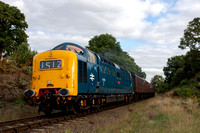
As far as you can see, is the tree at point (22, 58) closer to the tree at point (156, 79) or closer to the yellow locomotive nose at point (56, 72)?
the yellow locomotive nose at point (56, 72)

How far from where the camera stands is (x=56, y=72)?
32.1 ft

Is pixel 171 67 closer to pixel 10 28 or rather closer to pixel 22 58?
pixel 10 28

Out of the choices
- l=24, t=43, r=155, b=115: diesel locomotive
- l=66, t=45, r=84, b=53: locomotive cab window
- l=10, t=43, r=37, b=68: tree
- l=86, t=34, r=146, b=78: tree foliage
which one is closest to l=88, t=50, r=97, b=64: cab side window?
l=24, t=43, r=155, b=115: diesel locomotive

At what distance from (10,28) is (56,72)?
2557 centimetres

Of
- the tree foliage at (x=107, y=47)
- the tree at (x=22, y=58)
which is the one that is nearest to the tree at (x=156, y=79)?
the tree foliage at (x=107, y=47)

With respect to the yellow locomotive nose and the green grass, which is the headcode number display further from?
the green grass

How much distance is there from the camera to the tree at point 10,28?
98.3ft

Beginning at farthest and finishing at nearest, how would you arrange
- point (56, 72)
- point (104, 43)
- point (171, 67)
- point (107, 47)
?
1. point (171, 67)
2. point (104, 43)
3. point (107, 47)
4. point (56, 72)

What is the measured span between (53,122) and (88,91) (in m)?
3.01

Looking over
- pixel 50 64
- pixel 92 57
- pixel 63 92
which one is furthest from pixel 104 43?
pixel 63 92

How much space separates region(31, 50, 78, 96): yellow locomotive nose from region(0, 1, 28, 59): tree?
21948 millimetres

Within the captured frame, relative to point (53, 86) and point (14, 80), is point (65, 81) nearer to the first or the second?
point (53, 86)

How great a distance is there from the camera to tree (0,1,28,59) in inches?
1180

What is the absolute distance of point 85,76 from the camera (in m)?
10.8
